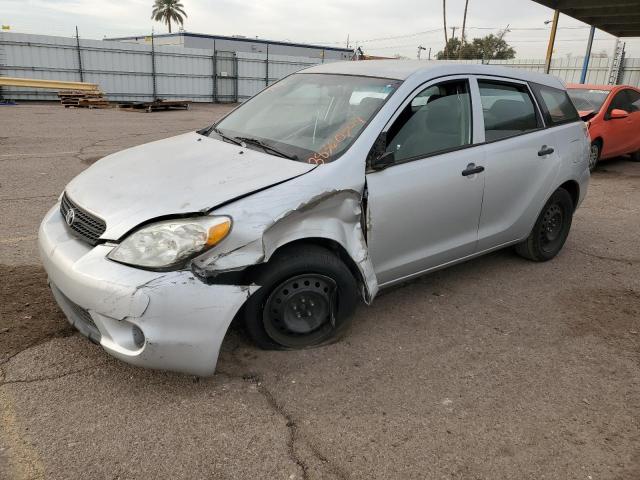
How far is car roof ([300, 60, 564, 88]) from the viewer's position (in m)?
3.52

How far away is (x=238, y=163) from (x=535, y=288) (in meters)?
2.67

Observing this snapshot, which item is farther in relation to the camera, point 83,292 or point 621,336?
point 621,336

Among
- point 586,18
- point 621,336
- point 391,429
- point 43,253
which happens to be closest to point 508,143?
point 621,336

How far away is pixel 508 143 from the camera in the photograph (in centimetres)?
398

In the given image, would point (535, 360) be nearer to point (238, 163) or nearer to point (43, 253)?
point (238, 163)

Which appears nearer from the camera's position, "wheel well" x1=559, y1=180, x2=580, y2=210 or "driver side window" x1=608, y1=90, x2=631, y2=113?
"wheel well" x1=559, y1=180, x2=580, y2=210

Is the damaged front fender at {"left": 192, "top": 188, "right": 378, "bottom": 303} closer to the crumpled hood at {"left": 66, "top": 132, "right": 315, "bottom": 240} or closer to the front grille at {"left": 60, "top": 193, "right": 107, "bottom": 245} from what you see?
the crumpled hood at {"left": 66, "top": 132, "right": 315, "bottom": 240}

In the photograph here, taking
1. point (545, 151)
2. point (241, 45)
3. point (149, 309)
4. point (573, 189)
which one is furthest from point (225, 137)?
point (241, 45)

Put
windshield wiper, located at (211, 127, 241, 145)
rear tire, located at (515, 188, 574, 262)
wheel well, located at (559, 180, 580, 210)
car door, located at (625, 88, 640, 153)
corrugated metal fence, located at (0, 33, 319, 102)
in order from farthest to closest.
Result: corrugated metal fence, located at (0, 33, 319, 102) < car door, located at (625, 88, 640, 153) < wheel well, located at (559, 180, 580, 210) < rear tire, located at (515, 188, 574, 262) < windshield wiper, located at (211, 127, 241, 145)

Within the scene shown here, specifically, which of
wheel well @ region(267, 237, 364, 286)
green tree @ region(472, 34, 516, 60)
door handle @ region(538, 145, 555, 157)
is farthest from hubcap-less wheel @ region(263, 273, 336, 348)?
green tree @ region(472, 34, 516, 60)

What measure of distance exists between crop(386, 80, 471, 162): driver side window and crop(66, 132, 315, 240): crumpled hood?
0.74 meters

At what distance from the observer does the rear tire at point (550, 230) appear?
458 centimetres

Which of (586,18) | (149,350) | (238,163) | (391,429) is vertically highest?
(586,18)

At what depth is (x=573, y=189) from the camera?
4828 millimetres
